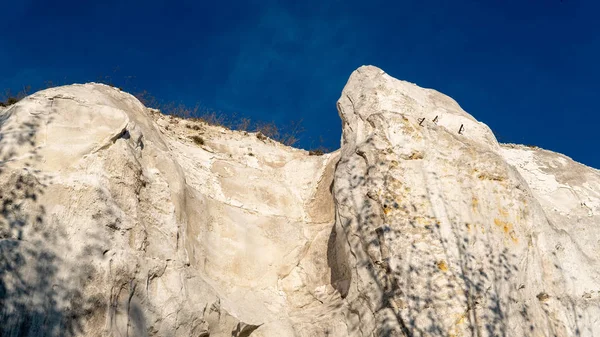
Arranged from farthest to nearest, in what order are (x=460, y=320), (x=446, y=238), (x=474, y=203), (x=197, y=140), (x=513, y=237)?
(x=197, y=140)
(x=474, y=203)
(x=513, y=237)
(x=446, y=238)
(x=460, y=320)

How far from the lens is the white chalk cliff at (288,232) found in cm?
737

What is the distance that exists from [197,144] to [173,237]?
388 centimetres

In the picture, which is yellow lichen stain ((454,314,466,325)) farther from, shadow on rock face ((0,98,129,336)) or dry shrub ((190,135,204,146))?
dry shrub ((190,135,204,146))

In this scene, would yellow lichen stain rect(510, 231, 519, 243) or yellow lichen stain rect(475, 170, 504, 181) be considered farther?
yellow lichen stain rect(475, 170, 504, 181)

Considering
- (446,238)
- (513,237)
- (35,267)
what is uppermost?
(513,237)

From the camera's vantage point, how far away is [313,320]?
9750mm

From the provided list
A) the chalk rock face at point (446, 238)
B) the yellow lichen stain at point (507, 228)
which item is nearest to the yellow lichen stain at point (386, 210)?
the chalk rock face at point (446, 238)

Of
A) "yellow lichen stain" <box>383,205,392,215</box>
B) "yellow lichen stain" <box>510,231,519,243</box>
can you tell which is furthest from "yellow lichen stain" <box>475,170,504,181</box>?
"yellow lichen stain" <box>383,205,392,215</box>

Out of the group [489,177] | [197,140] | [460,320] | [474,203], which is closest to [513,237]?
[474,203]

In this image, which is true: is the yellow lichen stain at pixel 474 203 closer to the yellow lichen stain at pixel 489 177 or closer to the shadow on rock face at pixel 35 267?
the yellow lichen stain at pixel 489 177

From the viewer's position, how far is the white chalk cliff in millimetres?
7367

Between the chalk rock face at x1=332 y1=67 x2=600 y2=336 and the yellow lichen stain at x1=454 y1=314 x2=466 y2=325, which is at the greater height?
the chalk rock face at x1=332 y1=67 x2=600 y2=336

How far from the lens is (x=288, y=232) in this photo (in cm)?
1130

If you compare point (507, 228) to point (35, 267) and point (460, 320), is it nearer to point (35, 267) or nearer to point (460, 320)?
point (460, 320)
